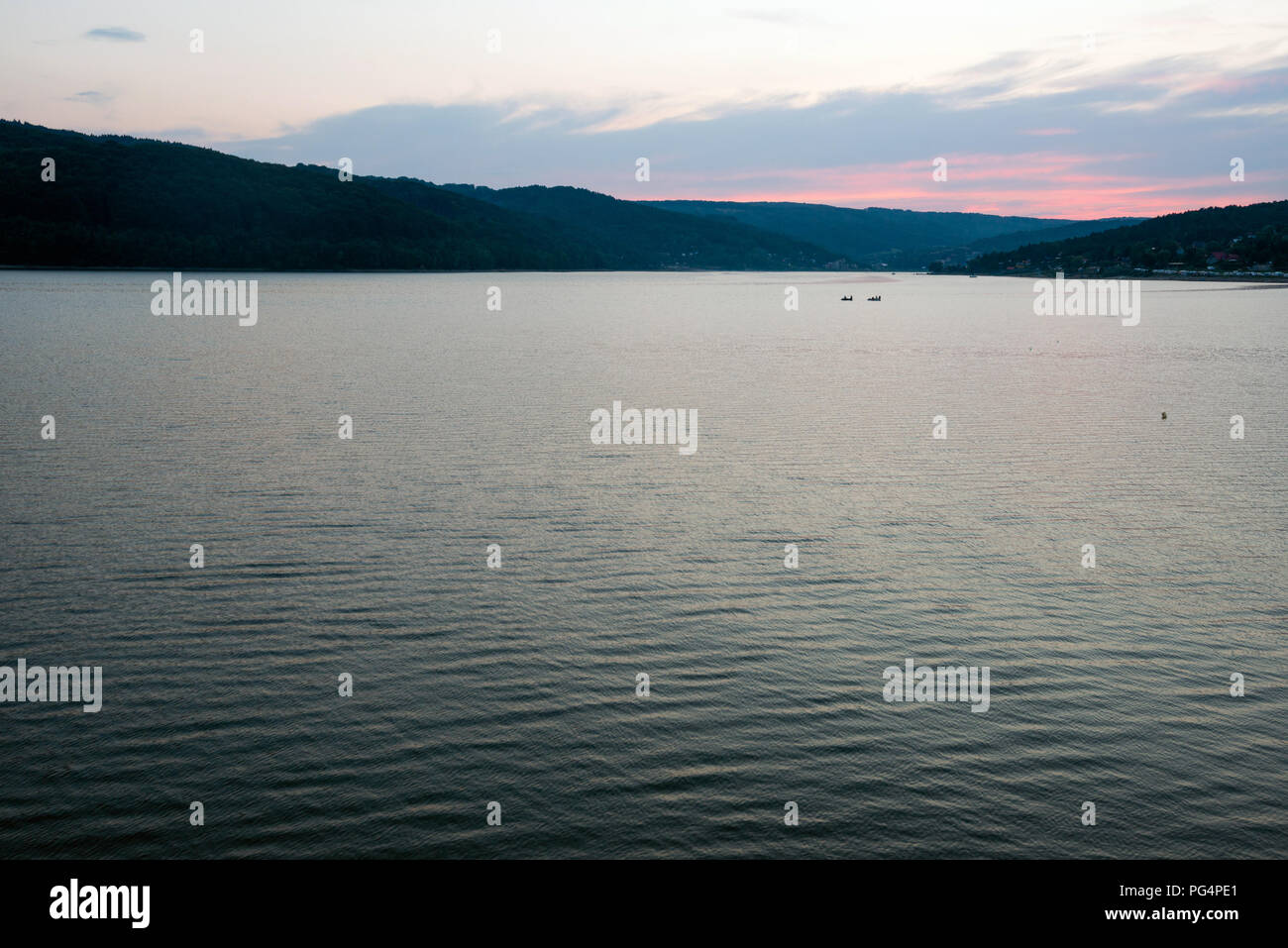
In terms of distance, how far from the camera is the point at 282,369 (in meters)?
78.8

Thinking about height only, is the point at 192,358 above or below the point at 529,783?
above

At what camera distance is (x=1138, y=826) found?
15742 mm

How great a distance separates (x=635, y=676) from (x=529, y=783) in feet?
15.8

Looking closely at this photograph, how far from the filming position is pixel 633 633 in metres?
23.8

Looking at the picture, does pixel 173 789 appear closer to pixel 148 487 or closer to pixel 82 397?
pixel 148 487

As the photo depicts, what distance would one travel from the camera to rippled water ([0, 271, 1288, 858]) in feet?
52.6

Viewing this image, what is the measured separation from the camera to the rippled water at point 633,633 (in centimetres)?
1603

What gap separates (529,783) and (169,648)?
10.0 m
